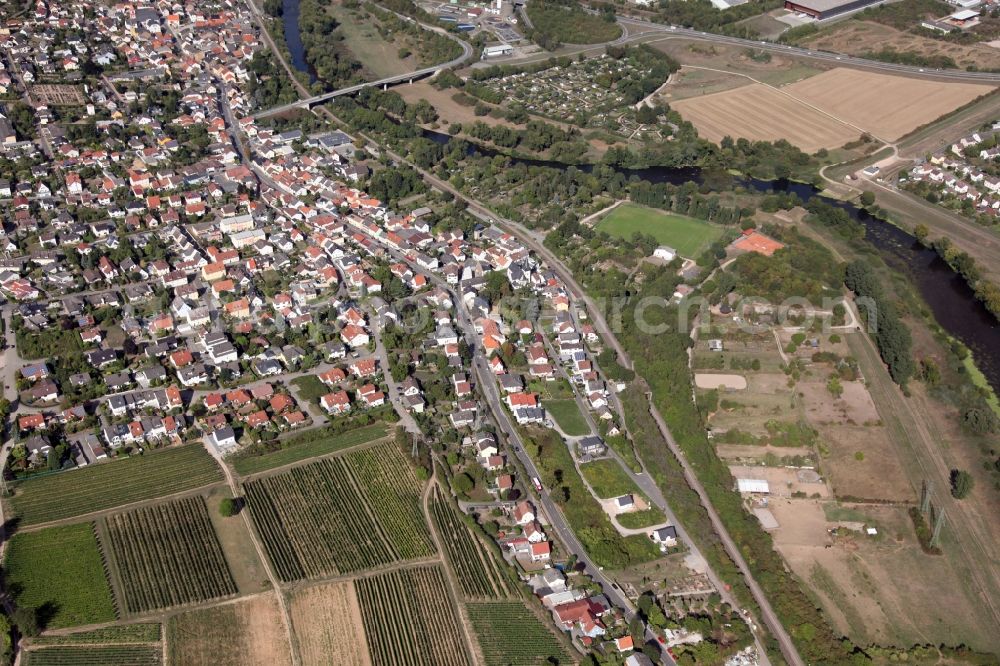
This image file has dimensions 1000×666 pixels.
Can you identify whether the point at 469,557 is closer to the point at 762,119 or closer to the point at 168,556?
the point at 168,556

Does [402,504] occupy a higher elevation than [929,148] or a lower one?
lower

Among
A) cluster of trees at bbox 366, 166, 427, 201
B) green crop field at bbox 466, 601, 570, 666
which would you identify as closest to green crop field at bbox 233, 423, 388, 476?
green crop field at bbox 466, 601, 570, 666

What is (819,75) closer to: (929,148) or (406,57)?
(929,148)

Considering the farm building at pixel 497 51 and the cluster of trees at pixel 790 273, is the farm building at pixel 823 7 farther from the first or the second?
the cluster of trees at pixel 790 273

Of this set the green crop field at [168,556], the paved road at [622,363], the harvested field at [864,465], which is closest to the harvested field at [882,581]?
the harvested field at [864,465]

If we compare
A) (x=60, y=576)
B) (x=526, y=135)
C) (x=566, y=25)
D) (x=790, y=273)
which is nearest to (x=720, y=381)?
(x=790, y=273)

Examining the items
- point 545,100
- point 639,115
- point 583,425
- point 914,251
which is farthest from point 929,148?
point 583,425
